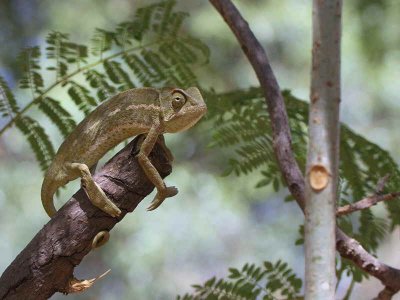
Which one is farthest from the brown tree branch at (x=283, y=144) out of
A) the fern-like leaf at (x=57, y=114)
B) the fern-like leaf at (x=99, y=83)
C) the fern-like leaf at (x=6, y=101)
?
the fern-like leaf at (x=6, y=101)

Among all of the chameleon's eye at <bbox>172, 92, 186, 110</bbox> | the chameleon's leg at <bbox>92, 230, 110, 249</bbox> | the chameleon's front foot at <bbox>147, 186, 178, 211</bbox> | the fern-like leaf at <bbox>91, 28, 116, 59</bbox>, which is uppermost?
the fern-like leaf at <bbox>91, 28, 116, 59</bbox>

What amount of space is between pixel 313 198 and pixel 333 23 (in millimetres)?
251

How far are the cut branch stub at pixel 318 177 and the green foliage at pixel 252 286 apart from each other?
112 centimetres

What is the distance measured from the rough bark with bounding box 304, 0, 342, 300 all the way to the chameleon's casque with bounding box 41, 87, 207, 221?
496 millimetres

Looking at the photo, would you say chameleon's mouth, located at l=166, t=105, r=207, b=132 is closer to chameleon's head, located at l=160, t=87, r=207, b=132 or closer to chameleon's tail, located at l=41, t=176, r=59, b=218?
chameleon's head, located at l=160, t=87, r=207, b=132

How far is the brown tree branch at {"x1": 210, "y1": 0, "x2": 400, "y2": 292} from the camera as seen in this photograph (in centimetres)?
172

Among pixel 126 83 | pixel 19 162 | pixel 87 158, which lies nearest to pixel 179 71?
pixel 126 83

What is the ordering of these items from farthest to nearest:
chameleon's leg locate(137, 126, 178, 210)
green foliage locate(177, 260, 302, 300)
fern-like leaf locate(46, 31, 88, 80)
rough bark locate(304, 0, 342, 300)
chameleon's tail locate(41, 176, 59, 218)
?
fern-like leaf locate(46, 31, 88, 80) → green foliage locate(177, 260, 302, 300) → chameleon's tail locate(41, 176, 59, 218) → chameleon's leg locate(137, 126, 178, 210) → rough bark locate(304, 0, 342, 300)

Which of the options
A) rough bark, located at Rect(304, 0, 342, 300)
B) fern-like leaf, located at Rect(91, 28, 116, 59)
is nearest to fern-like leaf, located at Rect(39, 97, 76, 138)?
fern-like leaf, located at Rect(91, 28, 116, 59)

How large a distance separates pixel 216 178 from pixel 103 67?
1865mm

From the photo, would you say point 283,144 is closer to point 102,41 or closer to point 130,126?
point 130,126

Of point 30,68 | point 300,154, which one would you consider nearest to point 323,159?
point 300,154

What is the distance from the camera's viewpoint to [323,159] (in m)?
1.10

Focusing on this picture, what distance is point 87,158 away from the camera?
165cm
